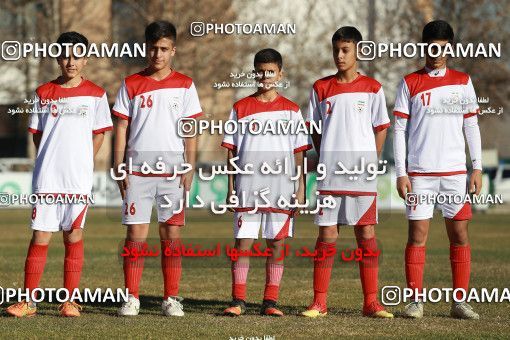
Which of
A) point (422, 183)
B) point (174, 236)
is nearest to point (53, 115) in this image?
point (174, 236)

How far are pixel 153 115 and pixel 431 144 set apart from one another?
2.35 meters

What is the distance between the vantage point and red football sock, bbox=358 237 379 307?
33.1 ft

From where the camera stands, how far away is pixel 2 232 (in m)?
24.7

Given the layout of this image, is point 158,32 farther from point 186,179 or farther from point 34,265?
point 34,265

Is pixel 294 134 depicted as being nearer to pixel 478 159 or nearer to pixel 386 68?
pixel 478 159

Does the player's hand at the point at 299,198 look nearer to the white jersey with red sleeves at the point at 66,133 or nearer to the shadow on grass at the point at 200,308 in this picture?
the shadow on grass at the point at 200,308

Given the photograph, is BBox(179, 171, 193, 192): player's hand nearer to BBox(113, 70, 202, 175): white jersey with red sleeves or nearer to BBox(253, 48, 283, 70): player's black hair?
BBox(113, 70, 202, 175): white jersey with red sleeves

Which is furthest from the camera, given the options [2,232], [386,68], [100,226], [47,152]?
[386,68]

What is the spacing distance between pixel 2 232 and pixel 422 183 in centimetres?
1608

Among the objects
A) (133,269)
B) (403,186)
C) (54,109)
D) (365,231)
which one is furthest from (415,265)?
(54,109)

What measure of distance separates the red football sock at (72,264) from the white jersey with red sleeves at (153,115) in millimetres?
815

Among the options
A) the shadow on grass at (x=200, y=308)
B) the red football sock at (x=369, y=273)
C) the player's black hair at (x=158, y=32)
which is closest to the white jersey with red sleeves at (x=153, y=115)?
the player's black hair at (x=158, y=32)

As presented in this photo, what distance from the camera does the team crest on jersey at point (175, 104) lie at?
10156 millimetres

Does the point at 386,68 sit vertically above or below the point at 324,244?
above
